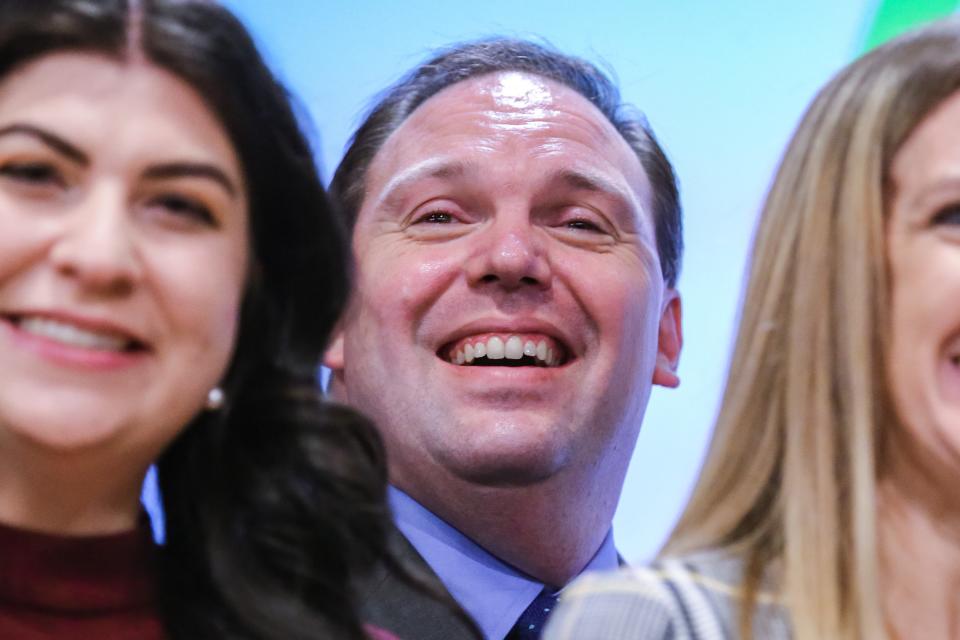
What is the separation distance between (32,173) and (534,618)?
118cm

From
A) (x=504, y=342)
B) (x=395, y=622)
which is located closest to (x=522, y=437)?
(x=504, y=342)

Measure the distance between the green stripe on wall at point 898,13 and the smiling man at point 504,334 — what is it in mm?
486

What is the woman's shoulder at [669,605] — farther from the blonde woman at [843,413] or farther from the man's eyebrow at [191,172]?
the man's eyebrow at [191,172]

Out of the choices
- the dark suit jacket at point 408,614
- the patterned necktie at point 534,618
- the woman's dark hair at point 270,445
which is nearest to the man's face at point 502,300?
the patterned necktie at point 534,618

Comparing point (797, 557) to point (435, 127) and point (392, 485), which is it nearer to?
point (392, 485)

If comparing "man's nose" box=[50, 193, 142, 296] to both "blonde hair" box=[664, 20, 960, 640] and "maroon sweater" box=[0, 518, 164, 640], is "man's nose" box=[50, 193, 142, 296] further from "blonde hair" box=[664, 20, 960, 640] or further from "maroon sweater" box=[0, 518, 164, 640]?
"blonde hair" box=[664, 20, 960, 640]

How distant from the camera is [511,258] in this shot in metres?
2.55

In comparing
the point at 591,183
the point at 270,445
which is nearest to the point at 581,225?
the point at 591,183

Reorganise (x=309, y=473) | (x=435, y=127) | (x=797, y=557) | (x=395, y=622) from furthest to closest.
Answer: (x=435, y=127), (x=395, y=622), (x=309, y=473), (x=797, y=557)

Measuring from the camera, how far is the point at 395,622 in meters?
2.21

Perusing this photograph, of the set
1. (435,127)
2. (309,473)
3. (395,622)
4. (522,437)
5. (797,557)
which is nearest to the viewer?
(797,557)

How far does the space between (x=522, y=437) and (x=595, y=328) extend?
10.2 inches

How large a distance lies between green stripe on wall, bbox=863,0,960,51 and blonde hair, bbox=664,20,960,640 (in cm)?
116

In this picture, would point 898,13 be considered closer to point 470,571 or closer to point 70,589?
point 470,571
